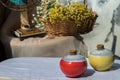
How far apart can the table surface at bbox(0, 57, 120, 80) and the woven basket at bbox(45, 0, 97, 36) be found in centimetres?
52

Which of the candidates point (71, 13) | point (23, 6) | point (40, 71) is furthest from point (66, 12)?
point (40, 71)

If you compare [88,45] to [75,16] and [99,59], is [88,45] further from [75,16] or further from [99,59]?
[99,59]

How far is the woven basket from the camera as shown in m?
1.95

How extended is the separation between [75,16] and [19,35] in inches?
18.6

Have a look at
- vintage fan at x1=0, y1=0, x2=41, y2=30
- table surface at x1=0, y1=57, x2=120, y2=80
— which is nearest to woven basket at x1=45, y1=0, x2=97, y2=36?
vintage fan at x1=0, y1=0, x2=41, y2=30

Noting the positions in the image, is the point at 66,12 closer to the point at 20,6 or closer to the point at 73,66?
the point at 20,6

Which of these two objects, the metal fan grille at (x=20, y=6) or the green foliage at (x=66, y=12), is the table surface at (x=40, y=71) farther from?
the metal fan grille at (x=20, y=6)

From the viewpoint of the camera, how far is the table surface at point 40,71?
122 centimetres

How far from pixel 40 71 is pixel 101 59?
298 mm

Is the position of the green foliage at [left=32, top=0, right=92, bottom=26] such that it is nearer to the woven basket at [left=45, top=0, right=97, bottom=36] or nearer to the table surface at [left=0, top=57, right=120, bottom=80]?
the woven basket at [left=45, top=0, right=97, bottom=36]

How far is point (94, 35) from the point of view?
2.06 meters

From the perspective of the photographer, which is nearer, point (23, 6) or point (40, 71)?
point (40, 71)

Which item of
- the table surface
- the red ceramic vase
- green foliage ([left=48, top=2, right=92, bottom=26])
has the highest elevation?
green foliage ([left=48, top=2, right=92, bottom=26])

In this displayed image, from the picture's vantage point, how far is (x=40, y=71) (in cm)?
131
